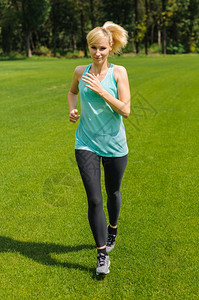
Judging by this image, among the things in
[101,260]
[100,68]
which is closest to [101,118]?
[100,68]

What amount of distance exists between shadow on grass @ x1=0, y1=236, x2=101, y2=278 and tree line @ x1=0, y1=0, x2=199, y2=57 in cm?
5819

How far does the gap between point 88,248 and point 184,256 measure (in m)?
1.08

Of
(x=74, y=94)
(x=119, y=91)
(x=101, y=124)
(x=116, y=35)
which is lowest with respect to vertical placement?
(x=101, y=124)

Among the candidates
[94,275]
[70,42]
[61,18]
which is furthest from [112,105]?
[70,42]

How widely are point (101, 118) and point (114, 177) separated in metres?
0.64

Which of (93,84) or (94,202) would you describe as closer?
(93,84)

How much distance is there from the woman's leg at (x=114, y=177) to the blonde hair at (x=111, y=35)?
1107mm

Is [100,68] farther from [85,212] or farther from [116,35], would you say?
[85,212]

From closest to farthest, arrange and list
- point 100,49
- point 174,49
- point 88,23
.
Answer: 1. point 100,49
2. point 174,49
3. point 88,23

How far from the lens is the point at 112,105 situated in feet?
10.1

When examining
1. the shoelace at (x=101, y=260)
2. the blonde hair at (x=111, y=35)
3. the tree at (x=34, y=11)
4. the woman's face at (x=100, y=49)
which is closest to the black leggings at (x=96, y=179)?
the shoelace at (x=101, y=260)

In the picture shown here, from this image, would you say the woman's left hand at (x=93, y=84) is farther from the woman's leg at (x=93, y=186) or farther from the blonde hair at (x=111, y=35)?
the woman's leg at (x=93, y=186)

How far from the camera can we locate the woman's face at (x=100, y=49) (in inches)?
122

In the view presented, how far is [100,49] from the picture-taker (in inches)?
124
